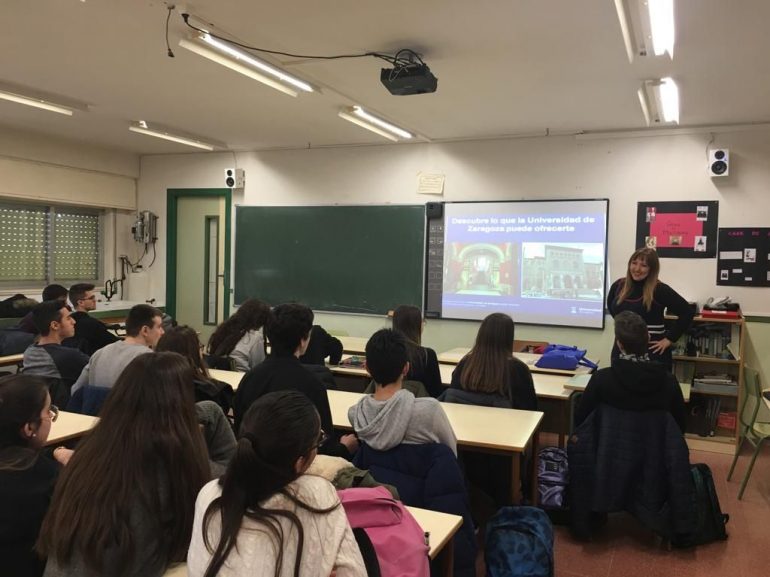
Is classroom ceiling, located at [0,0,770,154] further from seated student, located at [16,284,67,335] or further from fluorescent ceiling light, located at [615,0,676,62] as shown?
seated student, located at [16,284,67,335]

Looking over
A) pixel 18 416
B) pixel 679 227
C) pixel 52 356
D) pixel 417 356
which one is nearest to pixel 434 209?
pixel 679 227

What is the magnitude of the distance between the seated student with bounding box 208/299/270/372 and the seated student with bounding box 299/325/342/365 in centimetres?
34

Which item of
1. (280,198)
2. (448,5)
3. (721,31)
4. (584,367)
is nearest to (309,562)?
(448,5)

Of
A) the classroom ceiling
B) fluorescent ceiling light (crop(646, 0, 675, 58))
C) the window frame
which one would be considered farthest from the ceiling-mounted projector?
the window frame

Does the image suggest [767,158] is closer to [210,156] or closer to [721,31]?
[721,31]

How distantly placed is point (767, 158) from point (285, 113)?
432 centimetres

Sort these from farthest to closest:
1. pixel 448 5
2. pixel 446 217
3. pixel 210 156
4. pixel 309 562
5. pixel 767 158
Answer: pixel 210 156, pixel 446 217, pixel 767 158, pixel 448 5, pixel 309 562

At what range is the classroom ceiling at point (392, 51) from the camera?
10.9ft

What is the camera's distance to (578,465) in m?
3.25

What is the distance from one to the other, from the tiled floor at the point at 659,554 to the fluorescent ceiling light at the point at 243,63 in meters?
3.40

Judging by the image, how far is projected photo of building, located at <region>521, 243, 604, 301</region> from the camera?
6.02m

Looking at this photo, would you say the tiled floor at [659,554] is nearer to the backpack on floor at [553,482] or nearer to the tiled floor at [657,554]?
the tiled floor at [657,554]

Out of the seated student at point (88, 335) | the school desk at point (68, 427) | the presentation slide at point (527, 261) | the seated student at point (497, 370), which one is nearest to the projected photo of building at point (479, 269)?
the presentation slide at point (527, 261)

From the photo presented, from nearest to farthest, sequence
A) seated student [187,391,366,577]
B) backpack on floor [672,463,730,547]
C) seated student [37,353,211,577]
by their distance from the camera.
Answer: seated student [187,391,366,577], seated student [37,353,211,577], backpack on floor [672,463,730,547]
